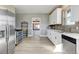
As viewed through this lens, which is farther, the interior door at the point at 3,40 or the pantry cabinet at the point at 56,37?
the pantry cabinet at the point at 56,37

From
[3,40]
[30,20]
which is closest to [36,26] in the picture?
[30,20]

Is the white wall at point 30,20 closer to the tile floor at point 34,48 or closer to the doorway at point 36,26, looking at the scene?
the doorway at point 36,26

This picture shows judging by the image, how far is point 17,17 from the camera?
12070mm

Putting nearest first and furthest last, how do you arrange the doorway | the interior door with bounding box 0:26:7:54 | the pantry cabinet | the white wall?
1. the interior door with bounding box 0:26:7:54
2. the pantry cabinet
3. the white wall
4. the doorway

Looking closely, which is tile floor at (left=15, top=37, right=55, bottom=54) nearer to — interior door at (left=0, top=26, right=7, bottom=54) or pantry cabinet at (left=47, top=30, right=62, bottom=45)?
pantry cabinet at (left=47, top=30, right=62, bottom=45)

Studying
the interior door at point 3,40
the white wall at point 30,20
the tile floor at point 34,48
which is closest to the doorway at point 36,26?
the white wall at point 30,20

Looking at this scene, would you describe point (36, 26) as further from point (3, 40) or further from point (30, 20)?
point (3, 40)

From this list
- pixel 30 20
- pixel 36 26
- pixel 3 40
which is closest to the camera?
pixel 3 40

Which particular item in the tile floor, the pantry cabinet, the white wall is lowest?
the tile floor

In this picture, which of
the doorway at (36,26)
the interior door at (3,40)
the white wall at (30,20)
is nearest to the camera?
the interior door at (3,40)

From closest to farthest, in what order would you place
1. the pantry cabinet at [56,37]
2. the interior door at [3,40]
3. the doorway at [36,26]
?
1. the interior door at [3,40]
2. the pantry cabinet at [56,37]
3. the doorway at [36,26]

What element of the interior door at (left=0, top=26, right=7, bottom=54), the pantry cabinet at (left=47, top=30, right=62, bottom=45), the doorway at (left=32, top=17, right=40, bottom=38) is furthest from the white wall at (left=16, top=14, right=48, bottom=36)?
→ the interior door at (left=0, top=26, right=7, bottom=54)

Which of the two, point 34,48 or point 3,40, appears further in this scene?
point 34,48
